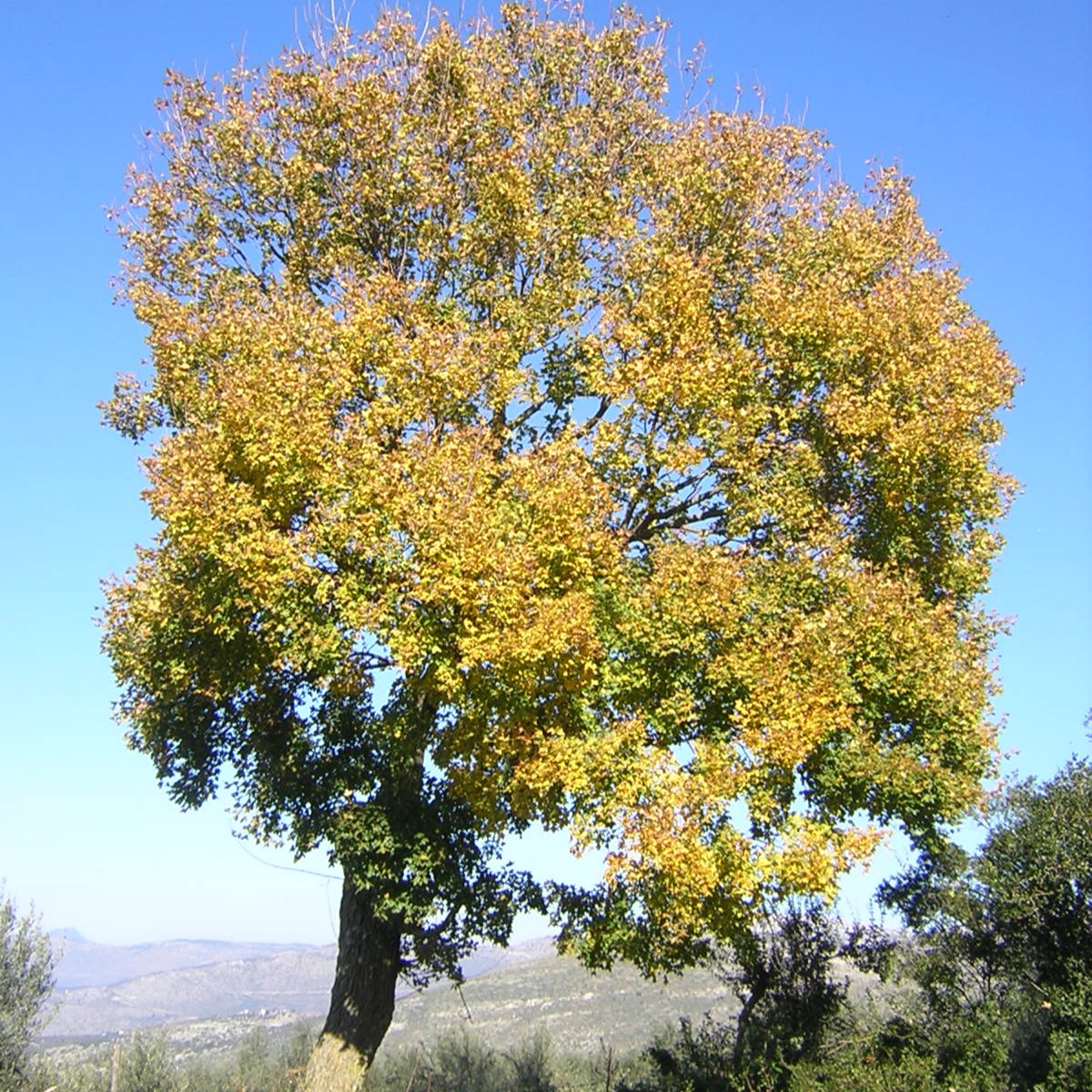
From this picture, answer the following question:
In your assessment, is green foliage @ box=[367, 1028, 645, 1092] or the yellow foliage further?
green foliage @ box=[367, 1028, 645, 1092]

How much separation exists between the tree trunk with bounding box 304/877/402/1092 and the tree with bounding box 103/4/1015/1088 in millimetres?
66

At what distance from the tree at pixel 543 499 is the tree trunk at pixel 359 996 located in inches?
2.6

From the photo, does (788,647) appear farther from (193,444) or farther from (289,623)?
(193,444)

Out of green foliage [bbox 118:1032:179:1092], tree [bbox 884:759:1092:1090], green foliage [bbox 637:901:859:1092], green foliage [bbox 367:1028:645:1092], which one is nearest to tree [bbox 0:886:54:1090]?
green foliage [bbox 118:1032:179:1092]

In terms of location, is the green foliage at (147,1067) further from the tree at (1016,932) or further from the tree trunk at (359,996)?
the tree at (1016,932)

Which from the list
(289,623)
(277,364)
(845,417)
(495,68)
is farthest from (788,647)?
(495,68)

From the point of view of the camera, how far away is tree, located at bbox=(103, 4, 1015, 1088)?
17172mm

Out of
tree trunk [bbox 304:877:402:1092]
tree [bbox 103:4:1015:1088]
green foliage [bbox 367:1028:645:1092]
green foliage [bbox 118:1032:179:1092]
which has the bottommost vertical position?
green foliage [bbox 367:1028:645:1092]

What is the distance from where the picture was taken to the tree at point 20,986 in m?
25.2

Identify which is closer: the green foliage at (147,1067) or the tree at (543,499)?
the tree at (543,499)

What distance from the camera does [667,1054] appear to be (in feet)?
81.5

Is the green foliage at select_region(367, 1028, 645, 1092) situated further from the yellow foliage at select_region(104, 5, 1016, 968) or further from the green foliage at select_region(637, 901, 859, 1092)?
the yellow foliage at select_region(104, 5, 1016, 968)

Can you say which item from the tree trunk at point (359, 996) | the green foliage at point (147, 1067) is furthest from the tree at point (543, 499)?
the green foliage at point (147, 1067)

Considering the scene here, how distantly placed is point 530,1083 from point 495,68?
27175 mm
